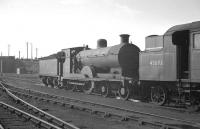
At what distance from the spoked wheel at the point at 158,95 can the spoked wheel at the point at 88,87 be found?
616cm

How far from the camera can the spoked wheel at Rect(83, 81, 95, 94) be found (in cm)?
1981

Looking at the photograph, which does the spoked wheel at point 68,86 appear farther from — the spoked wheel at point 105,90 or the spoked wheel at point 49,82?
the spoked wheel at point 105,90

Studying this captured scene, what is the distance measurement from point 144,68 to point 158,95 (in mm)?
1532

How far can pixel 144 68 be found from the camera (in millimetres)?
14406

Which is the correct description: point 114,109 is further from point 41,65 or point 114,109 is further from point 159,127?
point 41,65

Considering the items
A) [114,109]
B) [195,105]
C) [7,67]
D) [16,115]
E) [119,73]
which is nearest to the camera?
[16,115]

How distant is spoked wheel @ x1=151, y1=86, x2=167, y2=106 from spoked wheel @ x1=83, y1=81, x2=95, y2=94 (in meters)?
6.16

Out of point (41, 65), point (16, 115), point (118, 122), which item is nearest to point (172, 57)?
point (118, 122)

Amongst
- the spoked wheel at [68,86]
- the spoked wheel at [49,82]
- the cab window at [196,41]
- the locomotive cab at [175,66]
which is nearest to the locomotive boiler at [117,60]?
the locomotive cab at [175,66]

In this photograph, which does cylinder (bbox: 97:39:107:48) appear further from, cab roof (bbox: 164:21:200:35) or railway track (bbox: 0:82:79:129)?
railway track (bbox: 0:82:79:129)

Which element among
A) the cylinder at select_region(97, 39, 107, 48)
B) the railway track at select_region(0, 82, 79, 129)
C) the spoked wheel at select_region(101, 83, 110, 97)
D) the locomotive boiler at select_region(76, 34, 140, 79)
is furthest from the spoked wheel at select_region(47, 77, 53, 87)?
the railway track at select_region(0, 82, 79, 129)

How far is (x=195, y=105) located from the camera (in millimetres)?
11852

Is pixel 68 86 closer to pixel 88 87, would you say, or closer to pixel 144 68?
pixel 88 87

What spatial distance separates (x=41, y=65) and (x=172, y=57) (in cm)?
1883
